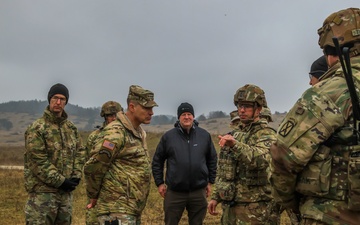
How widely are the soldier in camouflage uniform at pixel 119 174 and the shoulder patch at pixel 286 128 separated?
2185 mm

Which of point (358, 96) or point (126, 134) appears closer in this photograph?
point (358, 96)

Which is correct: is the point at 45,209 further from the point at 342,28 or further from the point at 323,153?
the point at 342,28

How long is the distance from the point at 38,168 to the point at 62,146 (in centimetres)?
49

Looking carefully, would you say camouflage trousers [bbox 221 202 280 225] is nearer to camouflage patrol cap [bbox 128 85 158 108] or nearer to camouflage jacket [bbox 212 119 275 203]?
camouflage jacket [bbox 212 119 275 203]

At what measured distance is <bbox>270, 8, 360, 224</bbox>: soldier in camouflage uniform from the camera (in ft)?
9.91

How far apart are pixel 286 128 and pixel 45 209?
4021mm

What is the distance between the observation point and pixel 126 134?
16.5 feet

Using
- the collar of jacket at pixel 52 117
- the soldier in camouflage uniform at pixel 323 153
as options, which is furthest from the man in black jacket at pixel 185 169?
the soldier in camouflage uniform at pixel 323 153

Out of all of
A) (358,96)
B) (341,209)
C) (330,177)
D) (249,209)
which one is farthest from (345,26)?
(249,209)

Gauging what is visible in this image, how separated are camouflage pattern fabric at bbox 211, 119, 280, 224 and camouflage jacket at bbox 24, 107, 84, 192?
2.17 meters

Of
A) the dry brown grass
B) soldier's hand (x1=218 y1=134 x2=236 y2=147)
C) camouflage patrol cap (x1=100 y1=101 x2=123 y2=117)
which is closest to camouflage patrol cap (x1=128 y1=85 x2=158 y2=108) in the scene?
soldier's hand (x1=218 y1=134 x2=236 y2=147)

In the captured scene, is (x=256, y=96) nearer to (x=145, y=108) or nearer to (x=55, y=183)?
(x=145, y=108)

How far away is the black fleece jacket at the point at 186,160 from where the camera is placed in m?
7.43

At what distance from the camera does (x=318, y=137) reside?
3.03 m
